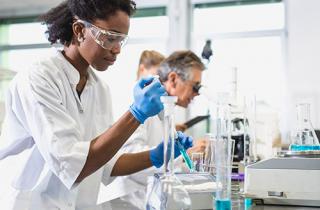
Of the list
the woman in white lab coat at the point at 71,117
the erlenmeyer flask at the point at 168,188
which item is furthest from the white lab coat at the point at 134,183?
the erlenmeyer flask at the point at 168,188

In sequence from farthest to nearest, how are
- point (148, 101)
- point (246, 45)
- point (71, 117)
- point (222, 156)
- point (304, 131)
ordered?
point (246, 45), point (304, 131), point (71, 117), point (148, 101), point (222, 156)

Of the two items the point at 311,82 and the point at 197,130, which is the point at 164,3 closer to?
the point at 197,130

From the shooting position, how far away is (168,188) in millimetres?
915

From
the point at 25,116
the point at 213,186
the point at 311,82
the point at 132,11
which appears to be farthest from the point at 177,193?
the point at 311,82

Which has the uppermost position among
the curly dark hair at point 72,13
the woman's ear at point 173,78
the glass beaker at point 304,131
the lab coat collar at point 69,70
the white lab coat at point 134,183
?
the curly dark hair at point 72,13

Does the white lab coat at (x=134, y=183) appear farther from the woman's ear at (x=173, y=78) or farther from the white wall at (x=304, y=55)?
the white wall at (x=304, y=55)

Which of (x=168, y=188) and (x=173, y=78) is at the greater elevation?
(x=173, y=78)

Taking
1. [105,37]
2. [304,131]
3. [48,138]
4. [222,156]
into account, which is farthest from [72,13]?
[304,131]

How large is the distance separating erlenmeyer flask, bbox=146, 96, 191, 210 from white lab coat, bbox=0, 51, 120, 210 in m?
0.48

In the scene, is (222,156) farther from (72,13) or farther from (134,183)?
(134,183)

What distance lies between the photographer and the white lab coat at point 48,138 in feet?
4.52

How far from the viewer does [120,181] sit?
2021 millimetres

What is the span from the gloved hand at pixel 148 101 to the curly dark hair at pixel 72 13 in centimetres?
35

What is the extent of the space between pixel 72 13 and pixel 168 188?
96cm
